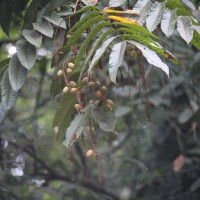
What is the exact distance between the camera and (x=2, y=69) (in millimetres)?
1158

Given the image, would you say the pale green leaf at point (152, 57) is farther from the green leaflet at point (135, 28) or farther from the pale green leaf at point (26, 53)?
the pale green leaf at point (26, 53)

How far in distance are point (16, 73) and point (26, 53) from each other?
0.16ft

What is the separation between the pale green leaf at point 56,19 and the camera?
113cm

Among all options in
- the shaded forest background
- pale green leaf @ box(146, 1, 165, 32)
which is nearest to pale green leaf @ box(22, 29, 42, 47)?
pale green leaf @ box(146, 1, 165, 32)

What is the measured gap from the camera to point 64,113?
3.79ft

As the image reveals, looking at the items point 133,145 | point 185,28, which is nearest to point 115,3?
point 185,28

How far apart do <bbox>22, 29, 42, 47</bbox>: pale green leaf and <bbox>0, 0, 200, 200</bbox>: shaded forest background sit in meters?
0.73

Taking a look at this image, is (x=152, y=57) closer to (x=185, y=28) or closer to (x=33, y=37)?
(x=185, y=28)

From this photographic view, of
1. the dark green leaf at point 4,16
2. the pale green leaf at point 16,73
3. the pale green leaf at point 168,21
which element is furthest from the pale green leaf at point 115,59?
the dark green leaf at point 4,16

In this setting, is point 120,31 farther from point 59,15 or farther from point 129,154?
point 129,154

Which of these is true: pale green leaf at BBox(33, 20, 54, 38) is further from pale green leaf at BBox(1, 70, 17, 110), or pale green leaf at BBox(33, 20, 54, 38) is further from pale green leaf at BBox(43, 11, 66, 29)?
pale green leaf at BBox(1, 70, 17, 110)

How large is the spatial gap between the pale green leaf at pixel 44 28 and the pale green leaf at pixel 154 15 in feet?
0.70

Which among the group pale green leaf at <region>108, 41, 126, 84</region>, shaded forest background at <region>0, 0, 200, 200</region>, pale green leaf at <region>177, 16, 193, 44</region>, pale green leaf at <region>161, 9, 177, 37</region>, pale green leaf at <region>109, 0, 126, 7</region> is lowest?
shaded forest background at <region>0, 0, 200, 200</region>

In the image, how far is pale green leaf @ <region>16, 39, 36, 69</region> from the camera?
42.5 inches
